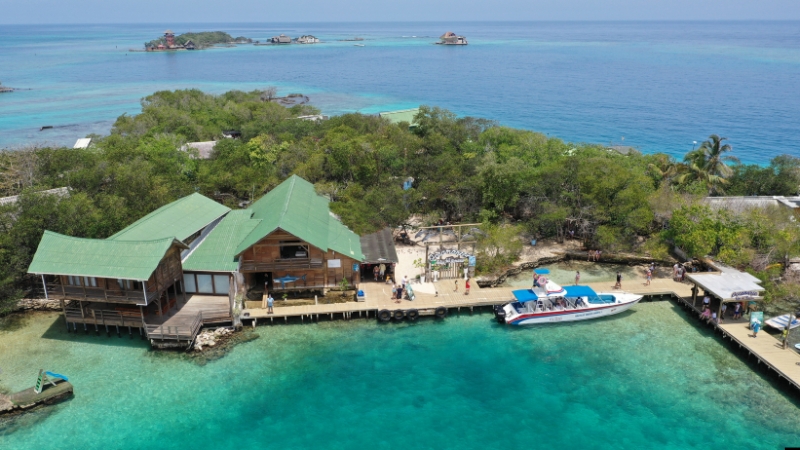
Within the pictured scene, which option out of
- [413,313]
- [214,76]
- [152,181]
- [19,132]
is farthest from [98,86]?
[413,313]

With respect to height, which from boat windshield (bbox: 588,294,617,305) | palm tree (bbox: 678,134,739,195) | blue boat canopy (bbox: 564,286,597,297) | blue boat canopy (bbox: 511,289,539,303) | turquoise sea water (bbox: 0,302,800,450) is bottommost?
turquoise sea water (bbox: 0,302,800,450)

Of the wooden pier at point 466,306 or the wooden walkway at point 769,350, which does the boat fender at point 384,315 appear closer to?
the wooden pier at point 466,306

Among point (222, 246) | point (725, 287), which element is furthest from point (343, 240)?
point (725, 287)

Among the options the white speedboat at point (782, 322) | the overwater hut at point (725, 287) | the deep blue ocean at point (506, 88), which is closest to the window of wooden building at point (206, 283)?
the overwater hut at point (725, 287)

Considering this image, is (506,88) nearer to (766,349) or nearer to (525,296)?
(525,296)

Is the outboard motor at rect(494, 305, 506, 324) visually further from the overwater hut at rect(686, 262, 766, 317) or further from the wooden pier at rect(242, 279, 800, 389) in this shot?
the overwater hut at rect(686, 262, 766, 317)

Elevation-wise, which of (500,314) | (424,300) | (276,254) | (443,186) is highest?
(443,186)

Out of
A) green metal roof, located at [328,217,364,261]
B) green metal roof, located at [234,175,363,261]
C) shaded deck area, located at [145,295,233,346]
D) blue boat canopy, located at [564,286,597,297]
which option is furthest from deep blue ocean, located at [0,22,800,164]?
shaded deck area, located at [145,295,233,346]
